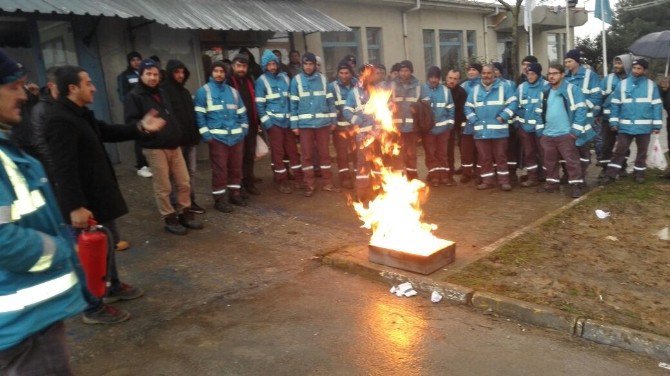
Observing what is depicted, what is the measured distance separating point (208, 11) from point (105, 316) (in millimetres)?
7133

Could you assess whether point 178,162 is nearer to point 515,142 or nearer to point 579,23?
point 515,142

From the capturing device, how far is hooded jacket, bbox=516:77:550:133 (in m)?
8.02

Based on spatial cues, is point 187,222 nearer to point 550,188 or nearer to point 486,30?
point 550,188

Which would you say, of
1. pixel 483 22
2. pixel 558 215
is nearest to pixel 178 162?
→ pixel 558 215

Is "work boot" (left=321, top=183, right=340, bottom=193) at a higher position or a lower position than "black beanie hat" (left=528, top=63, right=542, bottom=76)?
lower

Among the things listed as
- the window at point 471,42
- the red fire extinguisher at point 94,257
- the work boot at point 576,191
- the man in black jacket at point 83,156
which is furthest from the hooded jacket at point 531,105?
the window at point 471,42

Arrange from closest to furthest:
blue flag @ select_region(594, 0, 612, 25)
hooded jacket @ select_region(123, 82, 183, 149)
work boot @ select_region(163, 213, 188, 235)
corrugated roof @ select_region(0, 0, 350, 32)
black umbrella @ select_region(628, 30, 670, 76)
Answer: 1. hooded jacket @ select_region(123, 82, 183, 149)
2. work boot @ select_region(163, 213, 188, 235)
3. corrugated roof @ select_region(0, 0, 350, 32)
4. black umbrella @ select_region(628, 30, 670, 76)
5. blue flag @ select_region(594, 0, 612, 25)

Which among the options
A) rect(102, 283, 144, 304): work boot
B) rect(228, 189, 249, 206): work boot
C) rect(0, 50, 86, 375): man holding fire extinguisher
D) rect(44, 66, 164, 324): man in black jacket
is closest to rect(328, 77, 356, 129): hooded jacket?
rect(228, 189, 249, 206): work boot

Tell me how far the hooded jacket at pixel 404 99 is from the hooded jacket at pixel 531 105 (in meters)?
1.66

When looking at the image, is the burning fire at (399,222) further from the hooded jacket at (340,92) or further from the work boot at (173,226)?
the work boot at (173,226)

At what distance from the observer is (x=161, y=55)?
10.1 metres

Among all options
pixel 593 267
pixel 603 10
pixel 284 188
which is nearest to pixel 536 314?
pixel 593 267

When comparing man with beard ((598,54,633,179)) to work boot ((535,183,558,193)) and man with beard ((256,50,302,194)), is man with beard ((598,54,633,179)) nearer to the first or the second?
work boot ((535,183,558,193))

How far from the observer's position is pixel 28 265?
2203 mm
